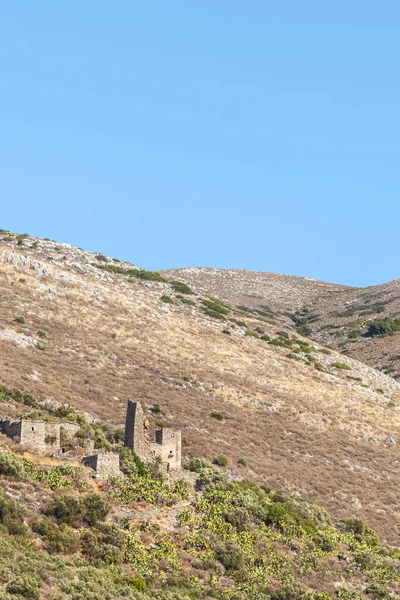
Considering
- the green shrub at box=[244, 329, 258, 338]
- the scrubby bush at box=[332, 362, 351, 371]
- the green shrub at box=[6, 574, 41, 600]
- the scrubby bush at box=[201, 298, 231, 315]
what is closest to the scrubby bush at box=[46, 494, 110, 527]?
the green shrub at box=[6, 574, 41, 600]

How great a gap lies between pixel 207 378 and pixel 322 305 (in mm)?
88061

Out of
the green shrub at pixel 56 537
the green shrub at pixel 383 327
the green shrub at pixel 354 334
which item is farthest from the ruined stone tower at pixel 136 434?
the green shrub at pixel 383 327

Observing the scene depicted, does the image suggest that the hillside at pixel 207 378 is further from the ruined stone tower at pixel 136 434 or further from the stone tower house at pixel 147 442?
the stone tower house at pixel 147 442

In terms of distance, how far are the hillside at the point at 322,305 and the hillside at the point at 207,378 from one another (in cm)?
1948

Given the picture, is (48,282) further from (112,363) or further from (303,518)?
(303,518)

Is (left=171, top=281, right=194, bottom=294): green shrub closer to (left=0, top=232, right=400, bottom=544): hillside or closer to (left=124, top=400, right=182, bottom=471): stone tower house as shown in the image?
(left=0, top=232, right=400, bottom=544): hillside

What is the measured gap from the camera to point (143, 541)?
34125 millimetres

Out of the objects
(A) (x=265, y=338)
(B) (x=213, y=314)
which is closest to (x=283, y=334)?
(A) (x=265, y=338)

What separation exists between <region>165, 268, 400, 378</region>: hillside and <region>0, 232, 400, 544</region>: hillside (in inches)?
767

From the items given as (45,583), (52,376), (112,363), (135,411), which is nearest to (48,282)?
(112,363)

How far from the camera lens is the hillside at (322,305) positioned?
418 ft

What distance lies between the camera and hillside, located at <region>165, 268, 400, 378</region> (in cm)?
12731

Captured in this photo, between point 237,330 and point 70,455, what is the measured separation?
62.3 m

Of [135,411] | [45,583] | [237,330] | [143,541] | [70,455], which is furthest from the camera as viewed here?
[237,330]
